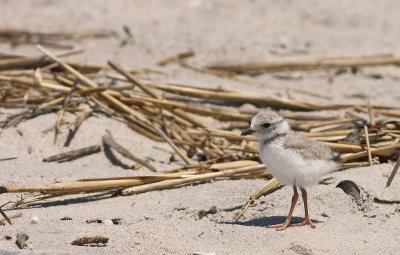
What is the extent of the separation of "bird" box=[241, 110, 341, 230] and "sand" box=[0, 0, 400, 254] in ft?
0.91

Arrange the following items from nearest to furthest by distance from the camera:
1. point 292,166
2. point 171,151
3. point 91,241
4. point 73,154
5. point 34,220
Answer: point 91,241 < point 292,166 < point 34,220 < point 73,154 < point 171,151

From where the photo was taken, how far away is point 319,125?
724cm

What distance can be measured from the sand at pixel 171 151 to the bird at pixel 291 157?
277mm

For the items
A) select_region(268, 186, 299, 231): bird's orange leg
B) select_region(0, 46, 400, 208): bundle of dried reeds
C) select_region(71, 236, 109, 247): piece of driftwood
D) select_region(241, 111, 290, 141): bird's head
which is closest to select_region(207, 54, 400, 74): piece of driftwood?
select_region(0, 46, 400, 208): bundle of dried reeds

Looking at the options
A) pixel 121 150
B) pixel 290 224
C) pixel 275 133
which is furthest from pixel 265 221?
pixel 121 150

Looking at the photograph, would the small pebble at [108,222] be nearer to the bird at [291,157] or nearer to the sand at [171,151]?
the sand at [171,151]

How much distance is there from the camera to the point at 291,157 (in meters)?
5.30

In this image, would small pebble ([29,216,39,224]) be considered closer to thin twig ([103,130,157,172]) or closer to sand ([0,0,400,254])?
sand ([0,0,400,254])

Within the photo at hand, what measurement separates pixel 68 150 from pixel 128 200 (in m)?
1.15

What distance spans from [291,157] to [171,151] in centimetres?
199

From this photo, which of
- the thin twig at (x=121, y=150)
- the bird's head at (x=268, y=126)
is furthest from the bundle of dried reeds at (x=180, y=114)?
the bird's head at (x=268, y=126)

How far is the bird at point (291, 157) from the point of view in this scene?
209 inches

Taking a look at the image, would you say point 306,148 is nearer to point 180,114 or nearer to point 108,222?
point 108,222

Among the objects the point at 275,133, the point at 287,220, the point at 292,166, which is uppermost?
the point at 275,133
